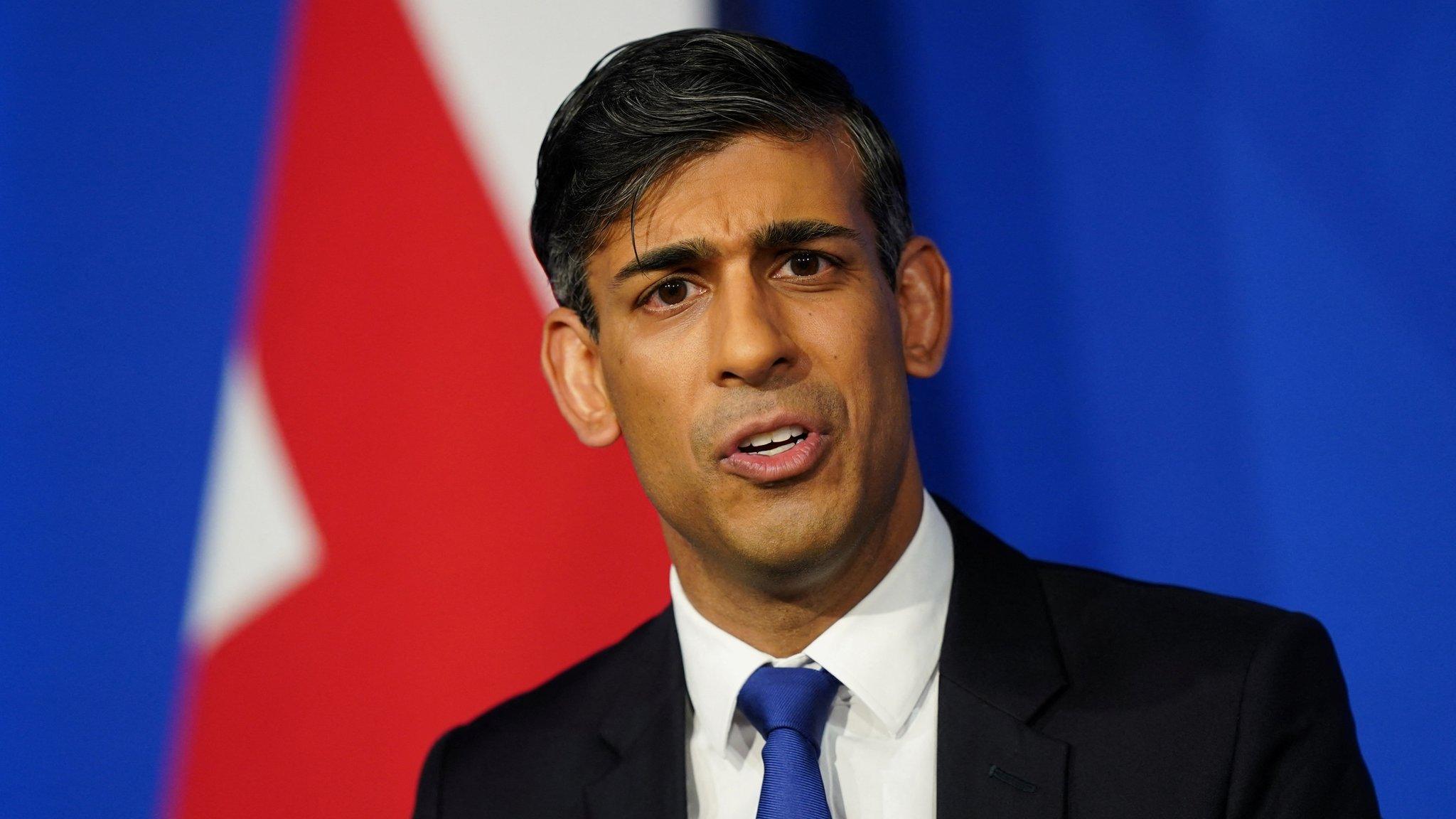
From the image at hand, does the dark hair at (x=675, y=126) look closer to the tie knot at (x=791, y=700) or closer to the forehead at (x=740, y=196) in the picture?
the forehead at (x=740, y=196)

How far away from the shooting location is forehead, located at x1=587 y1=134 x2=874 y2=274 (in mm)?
1931

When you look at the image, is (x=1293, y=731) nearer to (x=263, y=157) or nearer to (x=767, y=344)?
(x=767, y=344)

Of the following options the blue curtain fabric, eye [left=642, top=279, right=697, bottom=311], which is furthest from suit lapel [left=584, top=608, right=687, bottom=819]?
the blue curtain fabric

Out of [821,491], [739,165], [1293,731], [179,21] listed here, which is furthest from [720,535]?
[179,21]

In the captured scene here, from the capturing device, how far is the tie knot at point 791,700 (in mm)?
1937

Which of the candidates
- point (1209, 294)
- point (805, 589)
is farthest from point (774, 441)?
point (1209, 294)

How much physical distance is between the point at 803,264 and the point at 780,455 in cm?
28

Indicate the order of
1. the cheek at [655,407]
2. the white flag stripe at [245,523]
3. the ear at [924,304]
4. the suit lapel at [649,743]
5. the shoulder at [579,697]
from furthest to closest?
the white flag stripe at [245,523] < the shoulder at [579,697] < the ear at [924,304] < the suit lapel at [649,743] < the cheek at [655,407]

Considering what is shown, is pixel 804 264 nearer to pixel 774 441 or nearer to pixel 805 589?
pixel 774 441

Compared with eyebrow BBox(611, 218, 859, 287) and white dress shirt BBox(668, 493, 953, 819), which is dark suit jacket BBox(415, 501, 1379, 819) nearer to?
white dress shirt BBox(668, 493, 953, 819)

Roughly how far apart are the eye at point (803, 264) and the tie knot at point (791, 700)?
518 mm

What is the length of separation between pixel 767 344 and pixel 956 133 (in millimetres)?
→ 1066

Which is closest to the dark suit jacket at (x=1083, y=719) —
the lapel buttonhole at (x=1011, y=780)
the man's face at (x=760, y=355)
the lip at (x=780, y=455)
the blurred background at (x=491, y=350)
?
the lapel buttonhole at (x=1011, y=780)

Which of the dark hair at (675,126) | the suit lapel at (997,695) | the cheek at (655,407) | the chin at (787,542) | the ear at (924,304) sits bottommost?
the suit lapel at (997,695)
